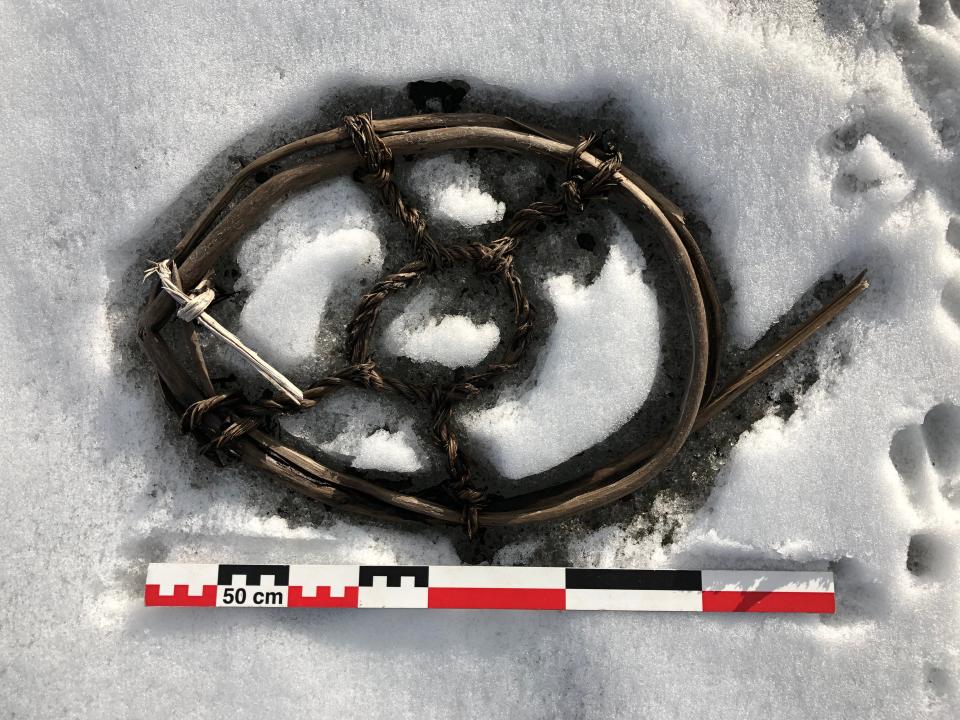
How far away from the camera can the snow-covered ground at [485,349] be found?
6.48 feet

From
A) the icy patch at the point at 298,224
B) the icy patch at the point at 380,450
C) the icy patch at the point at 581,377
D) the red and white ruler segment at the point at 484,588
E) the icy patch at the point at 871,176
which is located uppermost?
the icy patch at the point at 871,176

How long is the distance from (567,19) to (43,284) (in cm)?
167

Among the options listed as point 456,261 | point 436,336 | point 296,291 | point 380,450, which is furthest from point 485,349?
point 296,291

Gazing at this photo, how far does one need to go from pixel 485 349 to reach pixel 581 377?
287mm

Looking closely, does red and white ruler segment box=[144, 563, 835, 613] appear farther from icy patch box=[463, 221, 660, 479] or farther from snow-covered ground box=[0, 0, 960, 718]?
icy patch box=[463, 221, 660, 479]

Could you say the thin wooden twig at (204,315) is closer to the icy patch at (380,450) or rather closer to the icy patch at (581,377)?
the icy patch at (380,450)

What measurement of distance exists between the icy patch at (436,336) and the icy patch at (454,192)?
242 millimetres

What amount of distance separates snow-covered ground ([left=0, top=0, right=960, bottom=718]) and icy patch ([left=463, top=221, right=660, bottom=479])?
0.03ft

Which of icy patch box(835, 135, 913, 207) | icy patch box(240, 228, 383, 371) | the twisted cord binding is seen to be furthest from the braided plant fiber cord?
icy patch box(835, 135, 913, 207)

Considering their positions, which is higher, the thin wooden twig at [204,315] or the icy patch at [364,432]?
the thin wooden twig at [204,315]

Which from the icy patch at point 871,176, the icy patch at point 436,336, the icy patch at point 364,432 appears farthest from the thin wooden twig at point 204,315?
the icy patch at point 871,176

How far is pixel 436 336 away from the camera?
1969mm

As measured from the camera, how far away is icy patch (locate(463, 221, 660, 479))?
1987mm

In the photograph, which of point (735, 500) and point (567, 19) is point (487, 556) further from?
point (567, 19)
